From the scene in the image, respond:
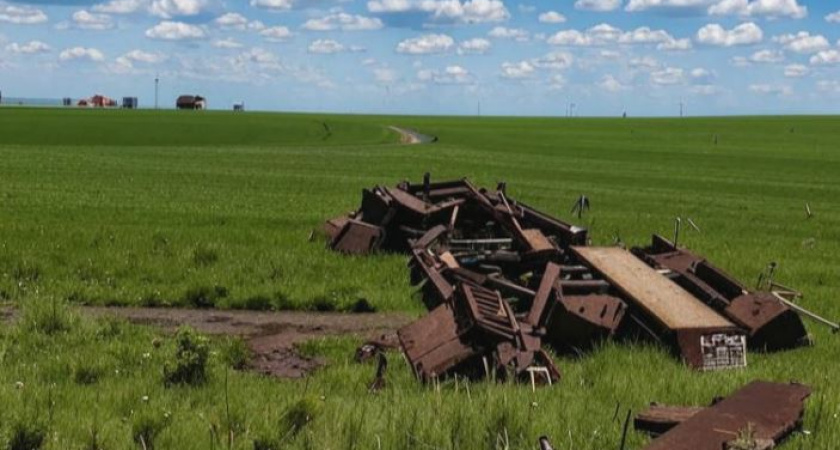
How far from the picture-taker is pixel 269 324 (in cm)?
1001

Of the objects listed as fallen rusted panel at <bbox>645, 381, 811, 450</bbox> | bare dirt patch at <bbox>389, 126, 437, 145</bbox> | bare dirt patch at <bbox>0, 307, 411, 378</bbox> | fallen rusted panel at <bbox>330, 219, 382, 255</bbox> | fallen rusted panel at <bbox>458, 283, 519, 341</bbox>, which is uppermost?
fallen rusted panel at <bbox>458, 283, 519, 341</bbox>

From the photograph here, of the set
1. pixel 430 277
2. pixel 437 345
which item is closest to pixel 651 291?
pixel 430 277

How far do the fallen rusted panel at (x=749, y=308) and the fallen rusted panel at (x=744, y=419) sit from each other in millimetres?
2652

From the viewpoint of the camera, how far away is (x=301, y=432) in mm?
5359

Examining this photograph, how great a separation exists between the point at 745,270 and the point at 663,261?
3635mm

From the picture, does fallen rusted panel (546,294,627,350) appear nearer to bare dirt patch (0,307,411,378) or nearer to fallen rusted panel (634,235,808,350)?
fallen rusted panel (634,235,808,350)

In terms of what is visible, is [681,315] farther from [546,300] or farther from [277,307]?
[277,307]

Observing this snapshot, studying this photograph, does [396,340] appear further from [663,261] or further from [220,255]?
[220,255]

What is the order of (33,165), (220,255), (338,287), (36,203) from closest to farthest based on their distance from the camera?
1. (338,287)
2. (220,255)
3. (36,203)
4. (33,165)

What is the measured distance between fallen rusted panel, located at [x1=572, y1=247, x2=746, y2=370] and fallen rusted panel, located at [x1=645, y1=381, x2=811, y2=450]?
63.7 inches

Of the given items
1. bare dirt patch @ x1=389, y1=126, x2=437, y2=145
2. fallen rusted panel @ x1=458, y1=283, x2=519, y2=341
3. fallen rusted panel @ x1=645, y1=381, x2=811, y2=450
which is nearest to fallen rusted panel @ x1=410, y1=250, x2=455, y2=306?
fallen rusted panel @ x1=458, y1=283, x2=519, y2=341

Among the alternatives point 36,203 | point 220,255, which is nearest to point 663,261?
Result: point 220,255

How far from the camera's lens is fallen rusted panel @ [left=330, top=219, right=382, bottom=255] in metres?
13.4

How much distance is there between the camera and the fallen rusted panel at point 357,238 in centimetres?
1343
